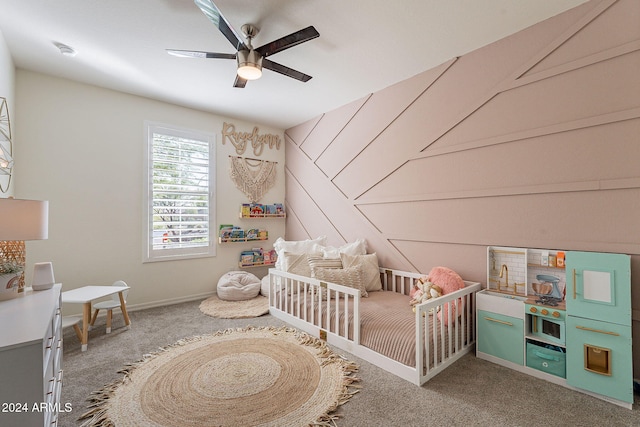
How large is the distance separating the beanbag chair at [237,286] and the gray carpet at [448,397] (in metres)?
1.26

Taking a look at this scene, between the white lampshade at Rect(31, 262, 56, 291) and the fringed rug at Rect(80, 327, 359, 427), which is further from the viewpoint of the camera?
the white lampshade at Rect(31, 262, 56, 291)

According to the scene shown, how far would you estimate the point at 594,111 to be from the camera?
193 centimetres

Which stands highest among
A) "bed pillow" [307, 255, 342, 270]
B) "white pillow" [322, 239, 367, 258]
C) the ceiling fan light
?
the ceiling fan light

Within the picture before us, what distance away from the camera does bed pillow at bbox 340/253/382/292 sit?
3.07m

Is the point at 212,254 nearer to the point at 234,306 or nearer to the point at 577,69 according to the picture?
the point at 234,306

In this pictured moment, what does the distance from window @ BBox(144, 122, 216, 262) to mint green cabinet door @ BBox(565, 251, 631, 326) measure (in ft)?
12.6

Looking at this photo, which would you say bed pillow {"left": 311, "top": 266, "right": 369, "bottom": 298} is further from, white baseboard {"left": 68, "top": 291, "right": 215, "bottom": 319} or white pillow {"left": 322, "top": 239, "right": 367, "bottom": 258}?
white baseboard {"left": 68, "top": 291, "right": 215, "bottom": 319}

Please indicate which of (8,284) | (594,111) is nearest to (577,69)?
(594,111)

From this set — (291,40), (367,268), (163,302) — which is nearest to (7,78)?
(291,40)

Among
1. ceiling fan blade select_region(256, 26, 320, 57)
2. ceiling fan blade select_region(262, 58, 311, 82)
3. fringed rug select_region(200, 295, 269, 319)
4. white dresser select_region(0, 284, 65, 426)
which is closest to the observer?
white dresser select_region(0, 284, 65, 426)

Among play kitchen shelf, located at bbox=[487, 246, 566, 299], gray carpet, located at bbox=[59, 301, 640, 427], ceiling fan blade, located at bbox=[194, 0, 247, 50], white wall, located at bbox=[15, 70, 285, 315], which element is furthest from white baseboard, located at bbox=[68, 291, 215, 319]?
play kitchen shelf, located at bbox=[487, 246, 566, 299]

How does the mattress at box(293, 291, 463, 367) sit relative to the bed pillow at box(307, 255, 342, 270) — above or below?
below

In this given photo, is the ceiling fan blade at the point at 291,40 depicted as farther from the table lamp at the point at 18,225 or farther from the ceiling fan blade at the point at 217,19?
the table lamp at the point at 18,225

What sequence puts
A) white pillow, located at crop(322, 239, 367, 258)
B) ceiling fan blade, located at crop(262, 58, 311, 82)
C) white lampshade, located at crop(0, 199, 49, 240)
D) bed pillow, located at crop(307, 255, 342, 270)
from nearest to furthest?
1. white lampshade, located at crop(0, 199, 49, 240)
2. ceiling fan blade, located at crop(262, 58, 311, 82)
3. bed pillow, located at crop(307, 255, 342, 270)
4. white pillow, located at crop(322, 239, 367, 258)
